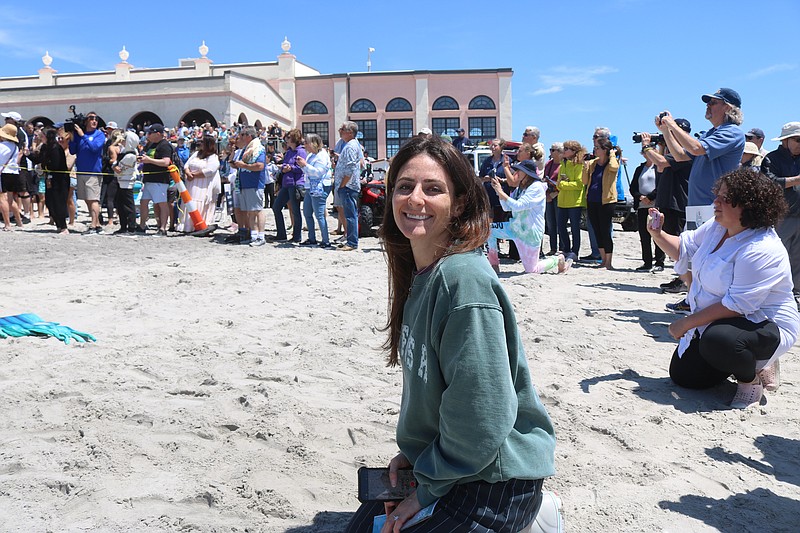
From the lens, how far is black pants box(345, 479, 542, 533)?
188 centimetres

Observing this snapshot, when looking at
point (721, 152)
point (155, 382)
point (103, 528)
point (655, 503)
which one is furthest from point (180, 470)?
point (721, 152)

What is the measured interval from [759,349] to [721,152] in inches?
100

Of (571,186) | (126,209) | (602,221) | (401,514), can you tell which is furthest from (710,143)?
(126,209)

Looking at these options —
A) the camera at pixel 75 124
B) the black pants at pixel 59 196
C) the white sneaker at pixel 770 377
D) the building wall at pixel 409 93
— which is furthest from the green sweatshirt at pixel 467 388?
the building wall at pixel 409 93

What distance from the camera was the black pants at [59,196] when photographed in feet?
37.3

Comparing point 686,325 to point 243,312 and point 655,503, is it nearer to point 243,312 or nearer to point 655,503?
point 655,503

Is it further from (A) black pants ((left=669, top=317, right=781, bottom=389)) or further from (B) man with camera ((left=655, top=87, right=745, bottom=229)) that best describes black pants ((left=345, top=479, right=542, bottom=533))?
(B) man with camera ((left=655, top=87, right=745, bottom=229))

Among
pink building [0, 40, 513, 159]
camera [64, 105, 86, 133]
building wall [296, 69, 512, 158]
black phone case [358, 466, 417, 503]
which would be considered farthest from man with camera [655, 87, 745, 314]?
building wall [296, 69, 512, 158]

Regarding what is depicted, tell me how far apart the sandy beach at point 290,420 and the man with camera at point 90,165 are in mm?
5529

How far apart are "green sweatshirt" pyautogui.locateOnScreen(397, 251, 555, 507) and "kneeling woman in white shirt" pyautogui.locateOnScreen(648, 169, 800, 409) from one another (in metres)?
2.46

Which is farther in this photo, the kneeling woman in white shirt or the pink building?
the pink building

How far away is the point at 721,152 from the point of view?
5.90 m

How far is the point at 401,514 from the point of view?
194 centimetres

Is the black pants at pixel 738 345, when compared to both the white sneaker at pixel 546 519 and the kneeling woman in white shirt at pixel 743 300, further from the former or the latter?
the white sneaker at pixel 546 519
